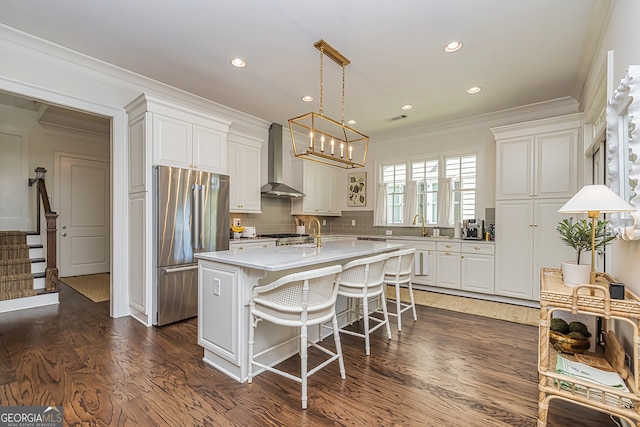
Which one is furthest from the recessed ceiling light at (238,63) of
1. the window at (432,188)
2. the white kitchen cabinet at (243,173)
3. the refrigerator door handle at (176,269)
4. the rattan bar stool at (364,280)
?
the window at (432,188)

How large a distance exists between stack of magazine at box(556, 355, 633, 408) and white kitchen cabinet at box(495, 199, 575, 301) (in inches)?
113

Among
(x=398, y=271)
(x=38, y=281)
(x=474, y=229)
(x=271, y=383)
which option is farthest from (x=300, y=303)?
(x=38, y=281)

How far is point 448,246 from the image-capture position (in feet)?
16.3

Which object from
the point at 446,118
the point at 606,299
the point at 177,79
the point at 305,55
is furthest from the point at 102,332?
the point at 446,118

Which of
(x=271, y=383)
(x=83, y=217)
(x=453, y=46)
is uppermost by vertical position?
(x=453, y=46)

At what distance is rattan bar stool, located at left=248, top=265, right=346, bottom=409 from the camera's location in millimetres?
1969

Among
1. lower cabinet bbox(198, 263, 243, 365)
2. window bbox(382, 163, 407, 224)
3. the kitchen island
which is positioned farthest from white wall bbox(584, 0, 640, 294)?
window bbox(382, 163, 407, 224)

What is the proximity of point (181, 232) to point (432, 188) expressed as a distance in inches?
173

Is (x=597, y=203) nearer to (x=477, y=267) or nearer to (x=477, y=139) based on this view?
(x=477, y=267)

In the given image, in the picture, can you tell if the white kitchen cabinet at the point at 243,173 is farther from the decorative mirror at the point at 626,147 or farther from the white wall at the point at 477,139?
the decorative mirror at the point at 626,147

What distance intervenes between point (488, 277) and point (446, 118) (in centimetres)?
274

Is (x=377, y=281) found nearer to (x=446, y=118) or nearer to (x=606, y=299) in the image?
(x=606, y=299)

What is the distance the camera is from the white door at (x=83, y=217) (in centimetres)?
A: 586

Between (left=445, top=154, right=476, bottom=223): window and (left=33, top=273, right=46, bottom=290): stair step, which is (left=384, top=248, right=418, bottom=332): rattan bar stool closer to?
(left=445, top=154, right=476, bottom=223): window
